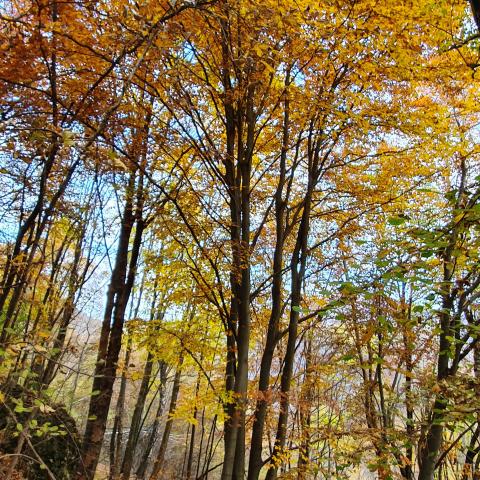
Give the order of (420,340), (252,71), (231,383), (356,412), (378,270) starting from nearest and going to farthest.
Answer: (378,270), (252,71), (231,383), (420,340), (356,412)

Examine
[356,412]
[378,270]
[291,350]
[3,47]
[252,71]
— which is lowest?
[356,412]

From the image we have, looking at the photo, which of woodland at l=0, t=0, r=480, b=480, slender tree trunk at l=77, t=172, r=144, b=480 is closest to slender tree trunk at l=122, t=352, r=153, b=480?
woodland at l=0, t=0, r=480, b=480

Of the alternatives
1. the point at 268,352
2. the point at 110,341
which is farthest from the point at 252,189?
the point at 110,341

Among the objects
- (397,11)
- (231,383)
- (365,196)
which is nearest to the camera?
(397,11)

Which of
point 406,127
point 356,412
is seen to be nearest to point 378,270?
point 406,127

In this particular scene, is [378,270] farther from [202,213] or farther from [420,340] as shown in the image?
[420,340]

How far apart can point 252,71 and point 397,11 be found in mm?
1766

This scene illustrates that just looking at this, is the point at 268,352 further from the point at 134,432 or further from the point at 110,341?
the point at 134,432

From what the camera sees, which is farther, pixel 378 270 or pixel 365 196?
pixel 365 196

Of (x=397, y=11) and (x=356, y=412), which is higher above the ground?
(x=397, y=11)

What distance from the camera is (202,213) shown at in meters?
7.06

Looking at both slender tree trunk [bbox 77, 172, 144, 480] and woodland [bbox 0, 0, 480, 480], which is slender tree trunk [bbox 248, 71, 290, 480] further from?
slender tree trunk [bbox 77, 172, 144, 480]

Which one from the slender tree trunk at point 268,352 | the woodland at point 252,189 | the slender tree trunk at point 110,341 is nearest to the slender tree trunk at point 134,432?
the woodland at point 252,189

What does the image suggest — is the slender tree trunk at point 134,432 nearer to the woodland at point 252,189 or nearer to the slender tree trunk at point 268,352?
the woodland at point 252,189
